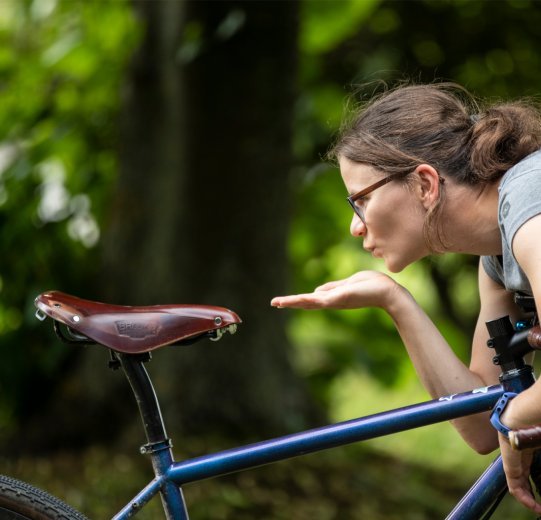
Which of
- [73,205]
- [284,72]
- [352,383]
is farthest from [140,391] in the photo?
[352,383]

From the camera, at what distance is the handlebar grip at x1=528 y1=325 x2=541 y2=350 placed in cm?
166

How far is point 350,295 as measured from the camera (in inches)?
68.7

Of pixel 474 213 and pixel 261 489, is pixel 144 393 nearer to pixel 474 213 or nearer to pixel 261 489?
pixel 474 213

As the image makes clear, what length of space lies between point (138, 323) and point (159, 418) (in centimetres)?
19

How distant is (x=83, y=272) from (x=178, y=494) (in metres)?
2.89

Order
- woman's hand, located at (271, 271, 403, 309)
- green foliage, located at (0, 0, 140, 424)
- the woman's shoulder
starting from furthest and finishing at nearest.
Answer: green foliage, located at (0, 0, 140, 424) → woman's hand, located at (271, 271, 403, 309) → the woman's shoulder

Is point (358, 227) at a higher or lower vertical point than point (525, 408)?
higher

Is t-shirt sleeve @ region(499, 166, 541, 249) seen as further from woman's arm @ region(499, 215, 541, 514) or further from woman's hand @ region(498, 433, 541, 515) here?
woman's hand @ region(498, 433, 541, 515)

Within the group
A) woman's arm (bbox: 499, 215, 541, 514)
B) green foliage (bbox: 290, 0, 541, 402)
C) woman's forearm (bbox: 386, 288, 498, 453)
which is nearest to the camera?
woman's arm (bbox: 499, 215, 541, 514)

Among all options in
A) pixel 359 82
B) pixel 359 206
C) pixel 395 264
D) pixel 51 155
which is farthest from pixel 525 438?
pixel 51 155

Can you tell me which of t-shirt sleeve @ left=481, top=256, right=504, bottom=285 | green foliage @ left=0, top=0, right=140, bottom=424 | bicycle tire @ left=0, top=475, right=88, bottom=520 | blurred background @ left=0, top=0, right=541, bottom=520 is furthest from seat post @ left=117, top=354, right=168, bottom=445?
green foliage @ left=0, top=0, right=140, bottom=424

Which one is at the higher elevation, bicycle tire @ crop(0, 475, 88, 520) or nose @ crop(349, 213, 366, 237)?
nose @ crop(349, 213, 366, 237)

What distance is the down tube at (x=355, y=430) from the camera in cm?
169

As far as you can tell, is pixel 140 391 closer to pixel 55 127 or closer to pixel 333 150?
Result: pixel 333 150
